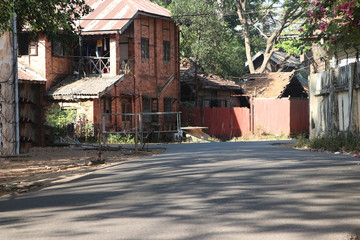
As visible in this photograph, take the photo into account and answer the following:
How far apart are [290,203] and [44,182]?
251 inches

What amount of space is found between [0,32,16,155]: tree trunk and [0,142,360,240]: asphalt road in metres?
6.41

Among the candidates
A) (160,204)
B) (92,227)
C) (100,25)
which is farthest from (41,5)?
(100,25)

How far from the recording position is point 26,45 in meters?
30.9

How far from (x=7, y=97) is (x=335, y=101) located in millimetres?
11518

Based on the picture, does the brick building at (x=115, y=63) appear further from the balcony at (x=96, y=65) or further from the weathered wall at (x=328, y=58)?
the weathered wall at (x=328, y=58)

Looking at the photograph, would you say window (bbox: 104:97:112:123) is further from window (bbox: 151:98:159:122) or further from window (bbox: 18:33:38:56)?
window (bbox: 18:33:38:56)

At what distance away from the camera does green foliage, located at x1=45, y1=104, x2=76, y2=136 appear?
2930cm

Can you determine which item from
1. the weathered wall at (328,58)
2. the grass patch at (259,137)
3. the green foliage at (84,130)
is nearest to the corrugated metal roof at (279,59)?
the grass patch at (259,137)

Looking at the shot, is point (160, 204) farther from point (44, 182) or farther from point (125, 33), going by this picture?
point (125, 33)

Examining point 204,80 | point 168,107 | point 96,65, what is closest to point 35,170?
point 96,65

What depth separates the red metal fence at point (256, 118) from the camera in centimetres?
3303

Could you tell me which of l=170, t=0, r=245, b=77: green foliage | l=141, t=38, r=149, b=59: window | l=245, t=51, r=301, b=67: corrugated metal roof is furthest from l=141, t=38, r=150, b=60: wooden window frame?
l=245, t=51, r=301, b=67: corrugated metal roof

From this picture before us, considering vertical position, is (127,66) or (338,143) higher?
(127,66)

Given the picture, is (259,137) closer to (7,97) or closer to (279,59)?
(7,97)
